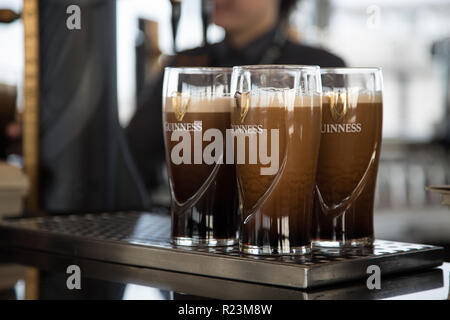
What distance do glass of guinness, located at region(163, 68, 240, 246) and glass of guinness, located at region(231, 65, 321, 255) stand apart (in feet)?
0.22

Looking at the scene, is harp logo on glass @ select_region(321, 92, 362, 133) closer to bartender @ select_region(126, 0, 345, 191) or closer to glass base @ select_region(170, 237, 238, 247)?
glass base @ select_region(170, 237, 238, 247)

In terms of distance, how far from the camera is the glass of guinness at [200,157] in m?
0.81

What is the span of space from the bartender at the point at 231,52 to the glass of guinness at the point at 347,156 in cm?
177

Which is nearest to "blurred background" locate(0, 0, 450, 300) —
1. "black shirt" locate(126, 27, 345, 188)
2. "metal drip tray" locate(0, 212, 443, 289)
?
"black shirt" locate(126, 27, 345, 188)

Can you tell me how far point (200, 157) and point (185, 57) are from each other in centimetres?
176

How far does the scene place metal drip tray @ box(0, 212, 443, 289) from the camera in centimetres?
69

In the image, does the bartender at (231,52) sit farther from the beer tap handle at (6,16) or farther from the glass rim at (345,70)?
the glass rim at (345,70)

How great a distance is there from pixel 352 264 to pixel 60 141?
0.90m

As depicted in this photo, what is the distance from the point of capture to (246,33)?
8.81ft

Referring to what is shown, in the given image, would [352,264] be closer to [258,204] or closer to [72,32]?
[258,204]

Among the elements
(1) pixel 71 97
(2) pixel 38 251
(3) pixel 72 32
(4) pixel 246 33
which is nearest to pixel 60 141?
(1) pixel 71 97

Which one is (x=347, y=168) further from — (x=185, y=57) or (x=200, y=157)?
(x=185, y=57)

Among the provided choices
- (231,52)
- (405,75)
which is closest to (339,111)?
(231,52)

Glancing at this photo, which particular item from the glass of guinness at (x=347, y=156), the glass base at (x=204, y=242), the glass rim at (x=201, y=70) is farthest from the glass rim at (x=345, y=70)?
the glass base at (x=204, y=242)
